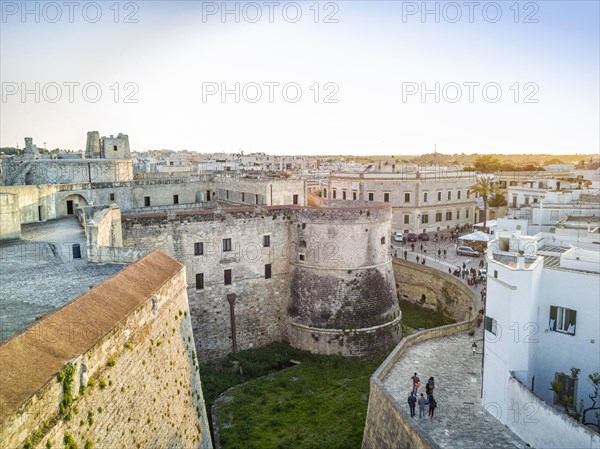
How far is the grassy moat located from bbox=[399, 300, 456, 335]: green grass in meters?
5.48

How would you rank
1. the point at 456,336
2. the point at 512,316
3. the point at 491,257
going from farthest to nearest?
the point at 456,336, the point at 491,257, the point at 512,316

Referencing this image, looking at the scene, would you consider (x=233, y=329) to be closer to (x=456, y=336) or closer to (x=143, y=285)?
(x=456, y=336)

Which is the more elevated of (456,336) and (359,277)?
(359,277)

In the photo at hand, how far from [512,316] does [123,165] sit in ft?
104

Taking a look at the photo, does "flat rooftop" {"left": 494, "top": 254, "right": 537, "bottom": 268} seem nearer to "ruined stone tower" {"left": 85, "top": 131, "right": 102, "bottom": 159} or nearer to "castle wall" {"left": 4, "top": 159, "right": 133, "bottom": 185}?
"castle wall" {"left": 4, "top": 159, "right": 133, "bottom": 185}

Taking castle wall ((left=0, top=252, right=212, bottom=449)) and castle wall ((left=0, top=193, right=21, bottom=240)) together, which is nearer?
castle wall ((left=0, top=252, right=212, bottom=449))

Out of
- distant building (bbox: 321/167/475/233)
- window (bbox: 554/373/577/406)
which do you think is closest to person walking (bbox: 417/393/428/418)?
window (bbox: 554/373/577/406)

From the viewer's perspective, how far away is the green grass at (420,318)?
1158 inches

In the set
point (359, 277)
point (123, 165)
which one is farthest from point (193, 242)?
point (123, 165)

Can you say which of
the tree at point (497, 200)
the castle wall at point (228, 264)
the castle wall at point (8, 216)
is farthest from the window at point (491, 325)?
the tree at point (497, 200)

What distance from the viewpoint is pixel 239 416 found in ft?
63.9

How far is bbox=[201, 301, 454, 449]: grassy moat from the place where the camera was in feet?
58.7

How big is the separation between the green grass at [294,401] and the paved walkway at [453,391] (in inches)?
90.3

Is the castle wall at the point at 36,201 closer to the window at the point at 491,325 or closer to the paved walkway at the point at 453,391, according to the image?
the paved walkway at the point at 453,391
